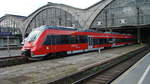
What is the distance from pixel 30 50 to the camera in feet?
53.2

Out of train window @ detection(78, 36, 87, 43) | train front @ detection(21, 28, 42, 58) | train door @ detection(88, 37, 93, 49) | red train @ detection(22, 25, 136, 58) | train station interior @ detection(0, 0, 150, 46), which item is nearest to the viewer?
train front @ detection(21, 28, 42, 58)

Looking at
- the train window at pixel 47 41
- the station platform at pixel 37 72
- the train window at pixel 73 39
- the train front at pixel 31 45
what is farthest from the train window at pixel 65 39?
the station platform at pixel 37 72

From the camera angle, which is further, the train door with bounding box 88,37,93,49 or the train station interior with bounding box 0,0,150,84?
the train door with bounding box 88,37,93,49

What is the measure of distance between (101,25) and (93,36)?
36.1m

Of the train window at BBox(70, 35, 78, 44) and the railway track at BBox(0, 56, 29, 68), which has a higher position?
the train window at BBox(70, 35, 78, 44)

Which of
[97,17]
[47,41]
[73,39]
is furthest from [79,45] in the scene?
[97,17]

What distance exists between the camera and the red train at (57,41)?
16.4 m

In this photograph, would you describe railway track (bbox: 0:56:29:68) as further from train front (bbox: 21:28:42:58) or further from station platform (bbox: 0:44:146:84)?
station platform (bbox: 0:44:146:84)

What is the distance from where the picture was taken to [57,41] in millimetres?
18484

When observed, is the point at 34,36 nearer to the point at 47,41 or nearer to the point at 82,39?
the point at 47,41

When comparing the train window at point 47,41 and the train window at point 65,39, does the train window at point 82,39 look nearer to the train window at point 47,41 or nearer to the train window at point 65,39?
the train window at point 65,39

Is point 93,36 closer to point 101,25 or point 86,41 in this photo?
point 86,41

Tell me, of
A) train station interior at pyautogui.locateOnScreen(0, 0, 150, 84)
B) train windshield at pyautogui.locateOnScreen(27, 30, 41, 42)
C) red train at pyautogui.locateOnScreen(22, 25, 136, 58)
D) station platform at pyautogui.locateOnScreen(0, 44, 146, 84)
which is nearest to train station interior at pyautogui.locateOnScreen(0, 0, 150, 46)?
train station interior at pyautogui.locateOnScreen(0, 0, 150, 84)

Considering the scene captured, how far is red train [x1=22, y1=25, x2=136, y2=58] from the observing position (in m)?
16.4
